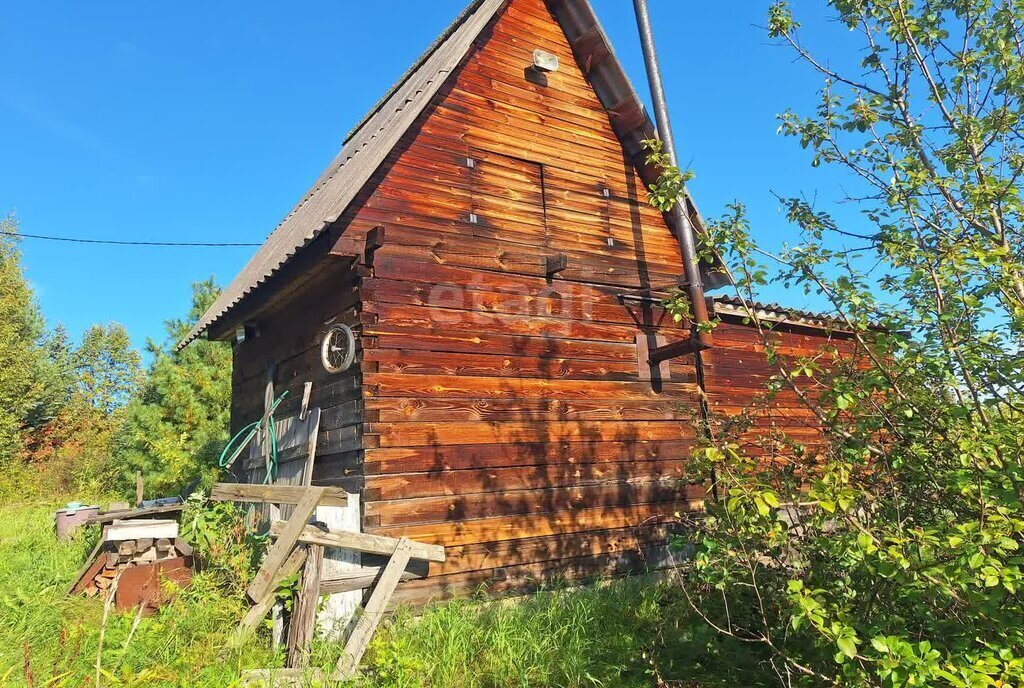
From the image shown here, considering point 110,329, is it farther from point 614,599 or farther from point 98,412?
point 614,599

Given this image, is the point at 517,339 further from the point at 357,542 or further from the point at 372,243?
the point at 357,542

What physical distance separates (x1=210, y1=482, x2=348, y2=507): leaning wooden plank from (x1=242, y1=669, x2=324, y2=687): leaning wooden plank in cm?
143

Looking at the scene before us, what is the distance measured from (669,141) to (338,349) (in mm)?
5016

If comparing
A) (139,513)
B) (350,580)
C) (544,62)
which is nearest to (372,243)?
(350,580)

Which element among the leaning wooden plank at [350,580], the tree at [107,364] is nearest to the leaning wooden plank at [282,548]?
the leaning wooden plank at [350,580]

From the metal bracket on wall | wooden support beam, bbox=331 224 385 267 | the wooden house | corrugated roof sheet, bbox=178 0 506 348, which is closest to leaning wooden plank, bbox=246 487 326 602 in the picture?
the wooden house

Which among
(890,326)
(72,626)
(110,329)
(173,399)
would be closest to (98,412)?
(110,329)

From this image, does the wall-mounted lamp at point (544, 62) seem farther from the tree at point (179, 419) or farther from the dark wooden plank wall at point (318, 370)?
the tree at point (179, 419)

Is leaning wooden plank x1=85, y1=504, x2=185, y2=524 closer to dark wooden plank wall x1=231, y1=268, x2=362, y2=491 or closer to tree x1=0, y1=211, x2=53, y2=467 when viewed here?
dark wooden plank wall x1=231, y1=268, x2=362, y2=491

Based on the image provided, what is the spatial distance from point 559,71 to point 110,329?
39.1 m

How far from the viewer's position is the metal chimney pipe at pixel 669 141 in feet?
26.6

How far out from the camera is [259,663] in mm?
5156

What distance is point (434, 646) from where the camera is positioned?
5.53m

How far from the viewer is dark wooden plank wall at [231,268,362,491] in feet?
21.7
